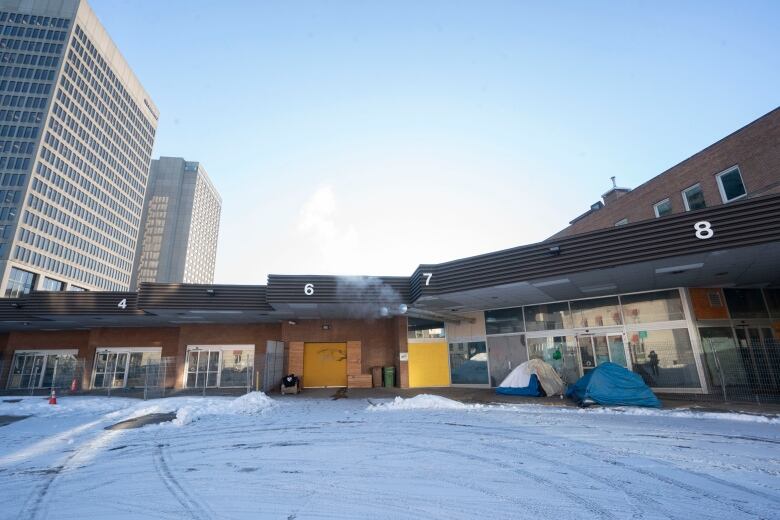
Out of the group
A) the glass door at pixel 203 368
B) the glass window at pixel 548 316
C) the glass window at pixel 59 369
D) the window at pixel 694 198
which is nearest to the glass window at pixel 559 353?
the glass window at pixel 548 316

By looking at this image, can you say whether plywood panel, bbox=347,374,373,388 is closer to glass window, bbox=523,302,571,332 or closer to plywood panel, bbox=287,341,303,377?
plywood panel, bbox=287,341,303,377

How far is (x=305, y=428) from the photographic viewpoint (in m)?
9.13

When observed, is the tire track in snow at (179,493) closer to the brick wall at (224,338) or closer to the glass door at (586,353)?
the brick wall at (224,338)

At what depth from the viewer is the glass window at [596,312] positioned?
48.7 feet

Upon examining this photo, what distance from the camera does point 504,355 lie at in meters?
17.1

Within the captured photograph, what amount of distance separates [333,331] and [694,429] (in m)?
15.7

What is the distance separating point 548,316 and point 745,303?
23.8ft

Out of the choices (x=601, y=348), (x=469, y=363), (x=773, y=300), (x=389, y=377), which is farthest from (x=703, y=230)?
(x=389, y=377)

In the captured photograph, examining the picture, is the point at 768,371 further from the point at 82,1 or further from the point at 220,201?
the point at 220,201

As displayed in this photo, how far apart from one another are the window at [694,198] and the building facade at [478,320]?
1.85 meters

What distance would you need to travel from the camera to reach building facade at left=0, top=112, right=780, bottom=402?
36.4 feet

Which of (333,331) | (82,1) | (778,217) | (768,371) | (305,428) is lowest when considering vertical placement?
(305,428)

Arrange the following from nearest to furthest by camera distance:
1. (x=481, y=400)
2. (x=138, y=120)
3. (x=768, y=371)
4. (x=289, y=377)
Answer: (x=768, y=371) → (x=481, y=400) → (x=289, y=377) → (x=138, y=120)

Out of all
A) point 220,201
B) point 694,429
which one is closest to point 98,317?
point 694,429
